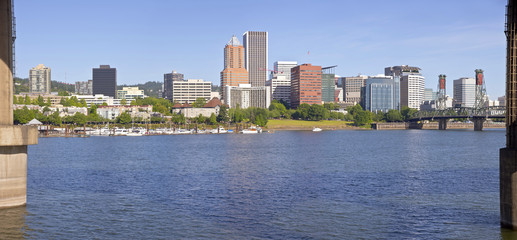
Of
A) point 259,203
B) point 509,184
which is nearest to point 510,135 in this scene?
point 509,184

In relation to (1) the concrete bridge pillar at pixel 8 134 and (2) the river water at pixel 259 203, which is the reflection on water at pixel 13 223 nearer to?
(2) the river water at pixel 259 203

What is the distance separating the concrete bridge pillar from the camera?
109 ft

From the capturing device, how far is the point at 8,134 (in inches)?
1291

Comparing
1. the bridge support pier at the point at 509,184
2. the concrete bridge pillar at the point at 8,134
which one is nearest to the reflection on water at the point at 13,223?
the concrete bridge pillar at the point at 8,134

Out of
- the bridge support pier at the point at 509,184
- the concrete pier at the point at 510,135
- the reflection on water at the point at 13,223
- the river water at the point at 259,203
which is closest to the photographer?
the bridge support pier at the point at 509,184

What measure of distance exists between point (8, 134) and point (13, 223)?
5.64 meters

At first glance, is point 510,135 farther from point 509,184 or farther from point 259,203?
point 259,203

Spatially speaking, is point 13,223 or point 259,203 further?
point 259,203

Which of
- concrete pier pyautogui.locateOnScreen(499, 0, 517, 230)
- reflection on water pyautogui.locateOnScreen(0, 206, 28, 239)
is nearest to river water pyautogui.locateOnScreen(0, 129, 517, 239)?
reflection on water pyautogui.locateOnScreen(0, 206, 28, 239)

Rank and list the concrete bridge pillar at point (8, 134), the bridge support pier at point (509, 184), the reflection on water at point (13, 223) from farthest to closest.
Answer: the concrete bridge pillar at point (8, 134) → the reflection on water at point (13, 223) → the bridge support pier at point (509, 184)

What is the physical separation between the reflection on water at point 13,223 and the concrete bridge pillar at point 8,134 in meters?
0.73

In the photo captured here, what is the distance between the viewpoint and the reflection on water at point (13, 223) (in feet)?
99.5

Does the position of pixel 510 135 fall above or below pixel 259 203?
above

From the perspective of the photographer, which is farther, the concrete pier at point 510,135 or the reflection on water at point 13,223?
the reflection on water at point 13,223
